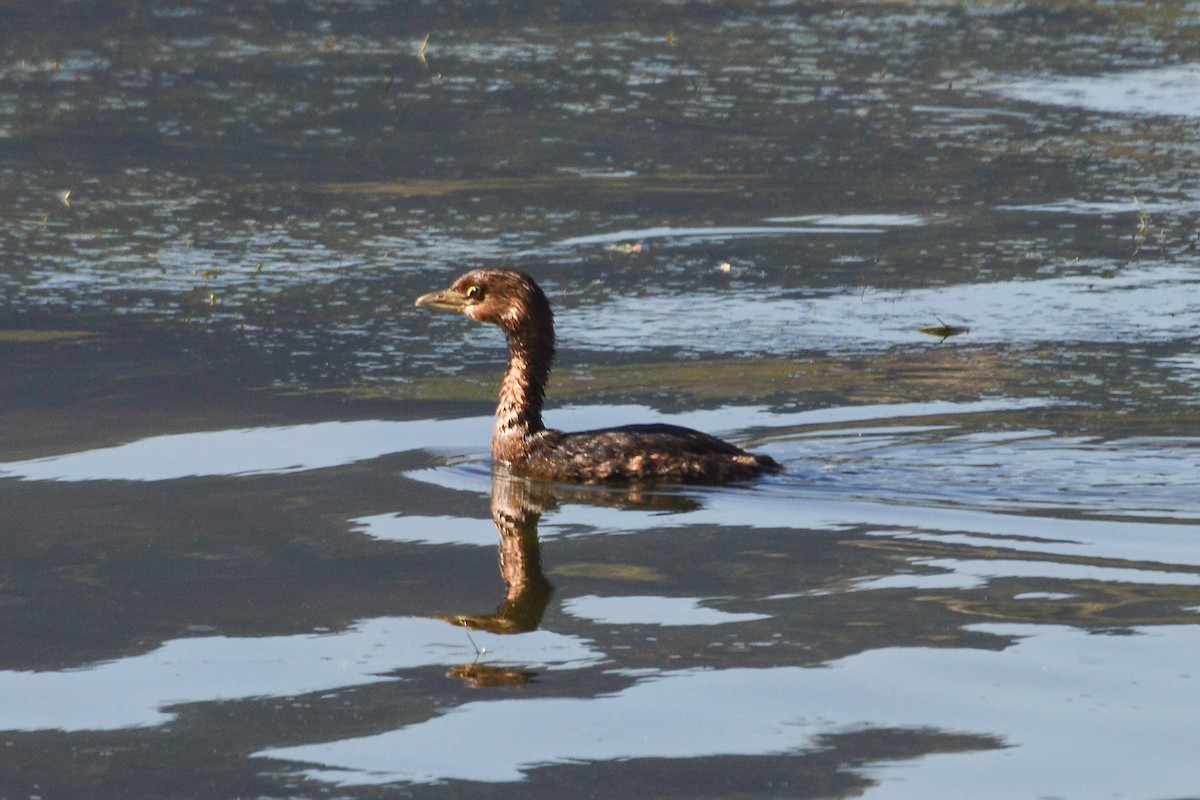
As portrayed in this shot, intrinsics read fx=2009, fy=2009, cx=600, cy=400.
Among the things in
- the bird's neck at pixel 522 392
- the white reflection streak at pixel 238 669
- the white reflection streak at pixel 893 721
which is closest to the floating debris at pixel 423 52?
the bird's neck at pixel 522 392

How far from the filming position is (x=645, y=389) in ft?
39.5

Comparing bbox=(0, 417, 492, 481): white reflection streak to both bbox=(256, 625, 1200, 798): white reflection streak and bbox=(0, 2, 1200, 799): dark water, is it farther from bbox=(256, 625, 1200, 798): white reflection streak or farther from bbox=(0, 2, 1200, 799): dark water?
bbox=(256, 625, 1200, 798): white reflection streak

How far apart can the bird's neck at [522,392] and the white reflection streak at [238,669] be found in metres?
2.92

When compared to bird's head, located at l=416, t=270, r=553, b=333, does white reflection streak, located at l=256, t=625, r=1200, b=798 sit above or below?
below

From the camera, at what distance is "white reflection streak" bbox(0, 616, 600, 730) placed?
6852 millimetres

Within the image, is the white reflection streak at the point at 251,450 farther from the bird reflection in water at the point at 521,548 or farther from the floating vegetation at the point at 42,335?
the floating vegetation at the point at 42,335

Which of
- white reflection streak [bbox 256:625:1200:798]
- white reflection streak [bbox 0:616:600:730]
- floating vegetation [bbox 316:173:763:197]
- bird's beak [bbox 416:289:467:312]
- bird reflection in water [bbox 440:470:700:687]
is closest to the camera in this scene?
white reflection streak [bbox 256:625:1200:798]

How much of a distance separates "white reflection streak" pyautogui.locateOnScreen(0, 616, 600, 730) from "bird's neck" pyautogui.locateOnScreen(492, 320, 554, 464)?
2.92 meters

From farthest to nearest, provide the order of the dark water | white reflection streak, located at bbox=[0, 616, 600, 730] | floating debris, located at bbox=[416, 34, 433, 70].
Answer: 1. floating debris, located at bbox=[416, 34, 433, 70]
2. white reflection streak, located at bbox=[0, 616, 600, 730]
3. the dark water

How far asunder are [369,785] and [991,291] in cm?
921

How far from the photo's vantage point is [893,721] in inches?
258

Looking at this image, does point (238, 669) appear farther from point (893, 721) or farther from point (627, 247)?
Answer: point (627, 247)

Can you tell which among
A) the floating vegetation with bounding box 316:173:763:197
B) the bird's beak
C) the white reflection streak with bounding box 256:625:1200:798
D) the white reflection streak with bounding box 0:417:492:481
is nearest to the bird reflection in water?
the white reflection streak with bounding box 256:625:1200:798

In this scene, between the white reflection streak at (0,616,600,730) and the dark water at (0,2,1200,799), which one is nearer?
the dark water at (0,2,1200,799)
